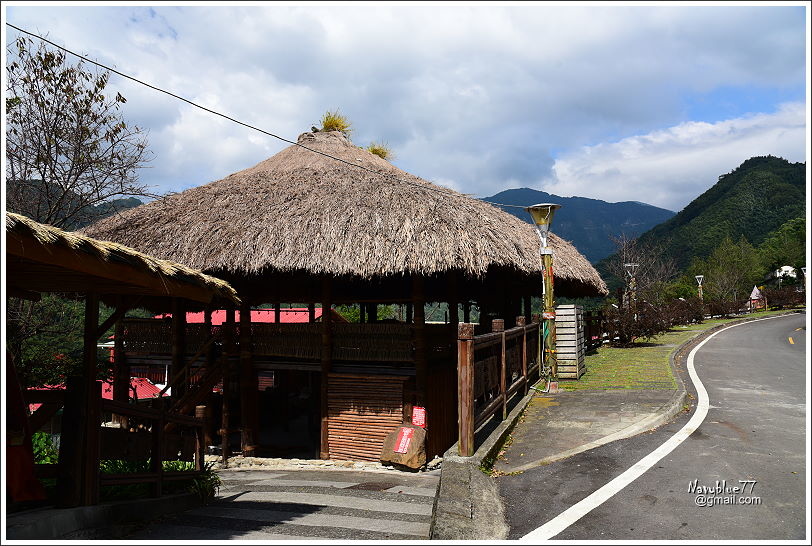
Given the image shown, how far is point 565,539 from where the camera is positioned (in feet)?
13.7

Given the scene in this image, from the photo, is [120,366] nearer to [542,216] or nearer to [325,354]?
[325,354]

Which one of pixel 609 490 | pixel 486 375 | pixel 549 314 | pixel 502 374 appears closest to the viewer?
pixel 609 490

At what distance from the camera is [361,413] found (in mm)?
10977

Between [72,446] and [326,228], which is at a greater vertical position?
[326,228]

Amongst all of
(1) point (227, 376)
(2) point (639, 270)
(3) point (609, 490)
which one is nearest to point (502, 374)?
(3) point (609, 490)

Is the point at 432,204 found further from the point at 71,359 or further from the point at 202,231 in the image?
the point at 71,359

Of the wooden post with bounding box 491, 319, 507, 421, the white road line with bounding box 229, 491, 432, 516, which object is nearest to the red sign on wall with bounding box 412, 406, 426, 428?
the wooden post with bounding box 491, 319, 507, 421

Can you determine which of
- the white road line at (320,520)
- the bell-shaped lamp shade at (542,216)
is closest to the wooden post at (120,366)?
the white road line at (320,520)

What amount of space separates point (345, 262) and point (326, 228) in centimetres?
98

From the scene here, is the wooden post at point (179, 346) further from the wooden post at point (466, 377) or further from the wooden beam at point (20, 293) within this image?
the wooden post at point (466, 377)

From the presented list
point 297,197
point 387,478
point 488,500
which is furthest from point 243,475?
point 488,500

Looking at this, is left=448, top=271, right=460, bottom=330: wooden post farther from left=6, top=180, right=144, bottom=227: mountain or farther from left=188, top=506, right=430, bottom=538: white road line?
left=6, top=180, right=144, bottom=227: mountain

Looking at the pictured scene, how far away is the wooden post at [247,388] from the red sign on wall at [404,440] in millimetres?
3658

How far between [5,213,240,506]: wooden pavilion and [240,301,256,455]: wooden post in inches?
235
